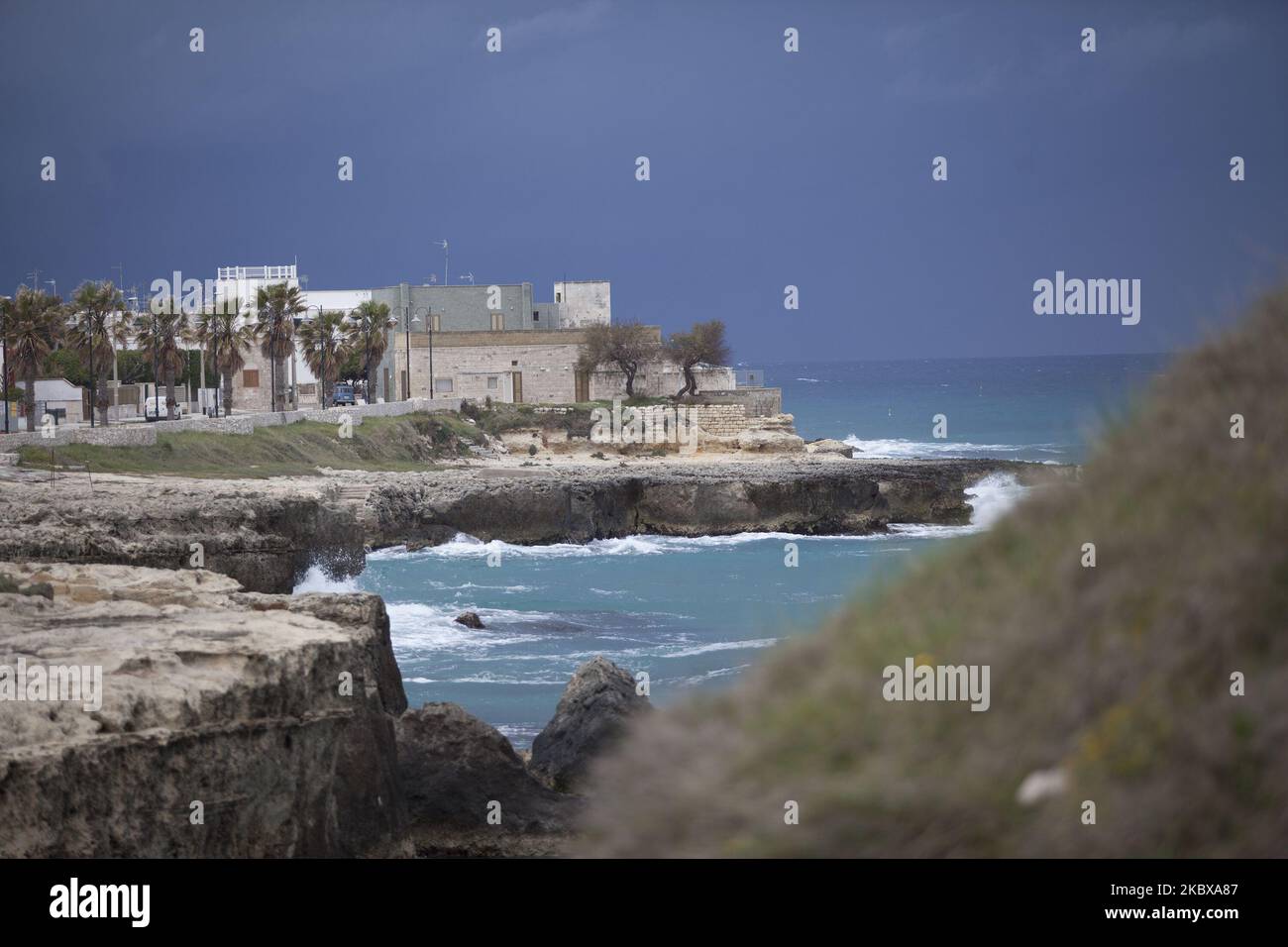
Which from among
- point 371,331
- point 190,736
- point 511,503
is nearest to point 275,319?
point 371,331

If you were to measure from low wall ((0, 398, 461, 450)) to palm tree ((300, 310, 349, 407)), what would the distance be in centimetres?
515

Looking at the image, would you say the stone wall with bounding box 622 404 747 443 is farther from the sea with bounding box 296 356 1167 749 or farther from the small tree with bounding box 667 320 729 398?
the sea with bounding box 296 356 1167 749

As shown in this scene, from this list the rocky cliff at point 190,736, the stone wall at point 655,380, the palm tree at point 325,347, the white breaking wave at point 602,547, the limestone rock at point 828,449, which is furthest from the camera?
the stone wall at point 655,380

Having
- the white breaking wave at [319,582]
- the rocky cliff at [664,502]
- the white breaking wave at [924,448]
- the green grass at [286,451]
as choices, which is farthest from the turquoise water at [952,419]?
the green grass at [286,451]

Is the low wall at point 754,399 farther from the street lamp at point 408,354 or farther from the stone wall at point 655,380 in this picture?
the street lamp at point 408,354

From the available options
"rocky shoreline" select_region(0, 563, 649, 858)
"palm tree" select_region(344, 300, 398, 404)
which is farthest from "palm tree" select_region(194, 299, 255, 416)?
"rocky shoreline" select_region(0, 563, 649, 858)

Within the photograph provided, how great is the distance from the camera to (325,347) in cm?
7006

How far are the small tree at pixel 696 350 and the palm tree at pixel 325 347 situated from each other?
64.1 ft

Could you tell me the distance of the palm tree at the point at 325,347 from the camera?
2766 inches

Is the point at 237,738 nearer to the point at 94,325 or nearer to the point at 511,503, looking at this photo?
the point at 511,503

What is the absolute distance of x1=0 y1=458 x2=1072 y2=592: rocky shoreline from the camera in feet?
99.8

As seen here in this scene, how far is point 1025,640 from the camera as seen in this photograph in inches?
157

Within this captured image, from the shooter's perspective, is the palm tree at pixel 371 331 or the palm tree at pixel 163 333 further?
the palm tree at pixel 371 331

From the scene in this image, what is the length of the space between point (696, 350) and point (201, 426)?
1460 inches
